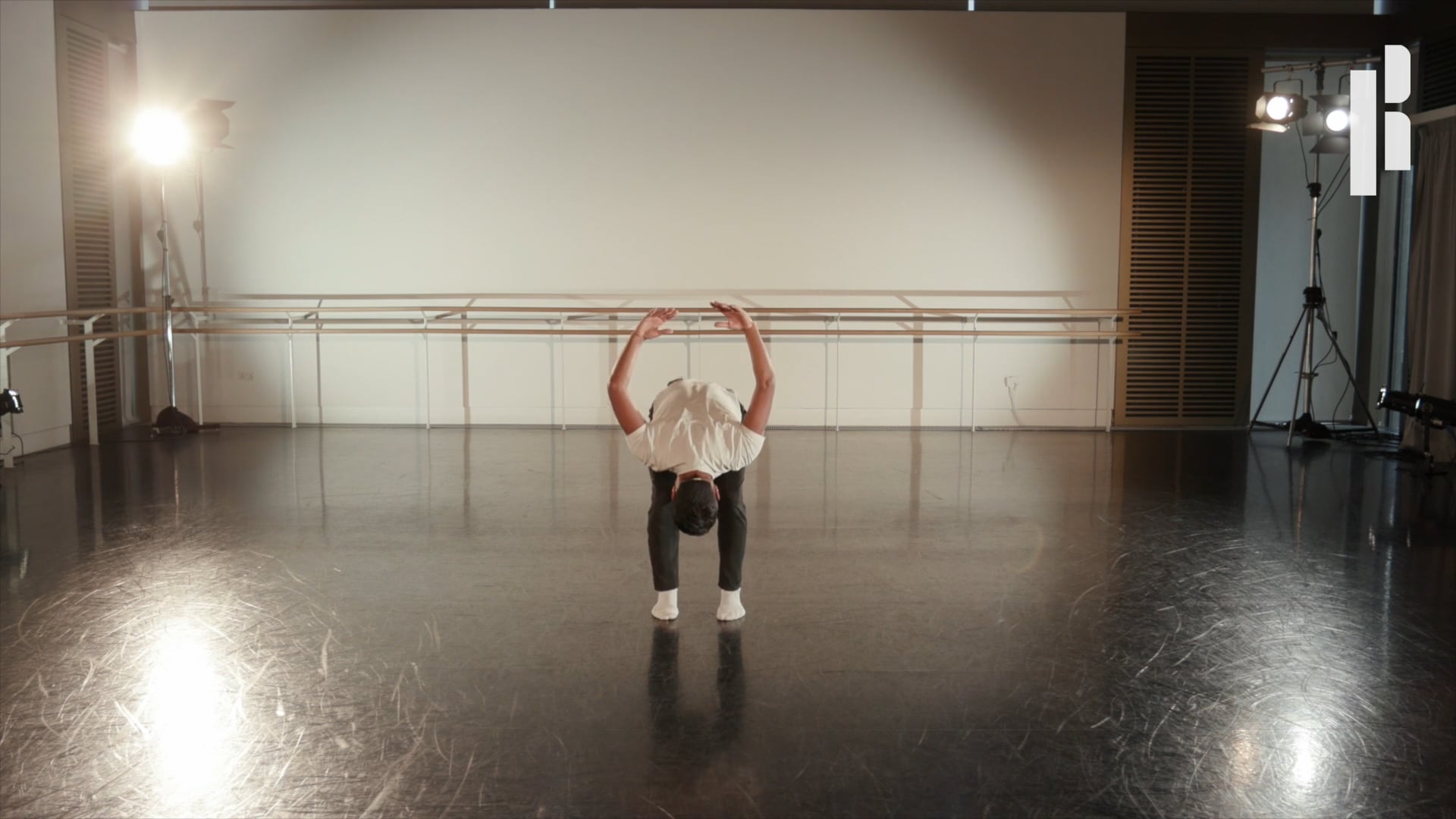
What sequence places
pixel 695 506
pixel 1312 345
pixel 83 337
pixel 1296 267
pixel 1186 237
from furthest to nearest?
pixel 1296 267 < pixel 1186 237 < pixel 1312 345 < pixel 83 337 < pixel 695 506

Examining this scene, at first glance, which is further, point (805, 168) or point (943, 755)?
point (805, 168)

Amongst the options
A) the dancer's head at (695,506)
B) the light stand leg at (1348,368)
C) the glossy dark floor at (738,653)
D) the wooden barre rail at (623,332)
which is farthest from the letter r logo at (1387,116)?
the dancer's head at (695,506)

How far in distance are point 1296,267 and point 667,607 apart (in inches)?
277

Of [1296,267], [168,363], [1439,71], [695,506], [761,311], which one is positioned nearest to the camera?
[695,506]

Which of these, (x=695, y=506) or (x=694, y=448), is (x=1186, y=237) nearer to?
(x=694, y=448)

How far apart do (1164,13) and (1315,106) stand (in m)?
1.34

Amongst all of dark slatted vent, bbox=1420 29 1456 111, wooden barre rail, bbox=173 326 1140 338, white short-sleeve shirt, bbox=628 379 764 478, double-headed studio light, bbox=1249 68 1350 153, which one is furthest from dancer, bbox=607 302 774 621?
dark slatted vent, bbox=1420 29 1456 111

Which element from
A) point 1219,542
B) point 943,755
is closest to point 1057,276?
point 1219,542

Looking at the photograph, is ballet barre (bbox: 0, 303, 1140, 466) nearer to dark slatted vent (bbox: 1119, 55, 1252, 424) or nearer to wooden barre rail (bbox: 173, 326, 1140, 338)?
wooden barre rail (bbox: 173, 326, 1140, 338)

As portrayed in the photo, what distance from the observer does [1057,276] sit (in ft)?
28.5

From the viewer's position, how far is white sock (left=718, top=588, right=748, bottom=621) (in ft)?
12.6

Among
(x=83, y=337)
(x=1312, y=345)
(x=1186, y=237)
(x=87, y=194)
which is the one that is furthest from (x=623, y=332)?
(x=1312, y=345)

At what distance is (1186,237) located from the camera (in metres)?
8.69

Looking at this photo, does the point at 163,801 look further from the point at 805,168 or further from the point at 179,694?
the point at 805,168
